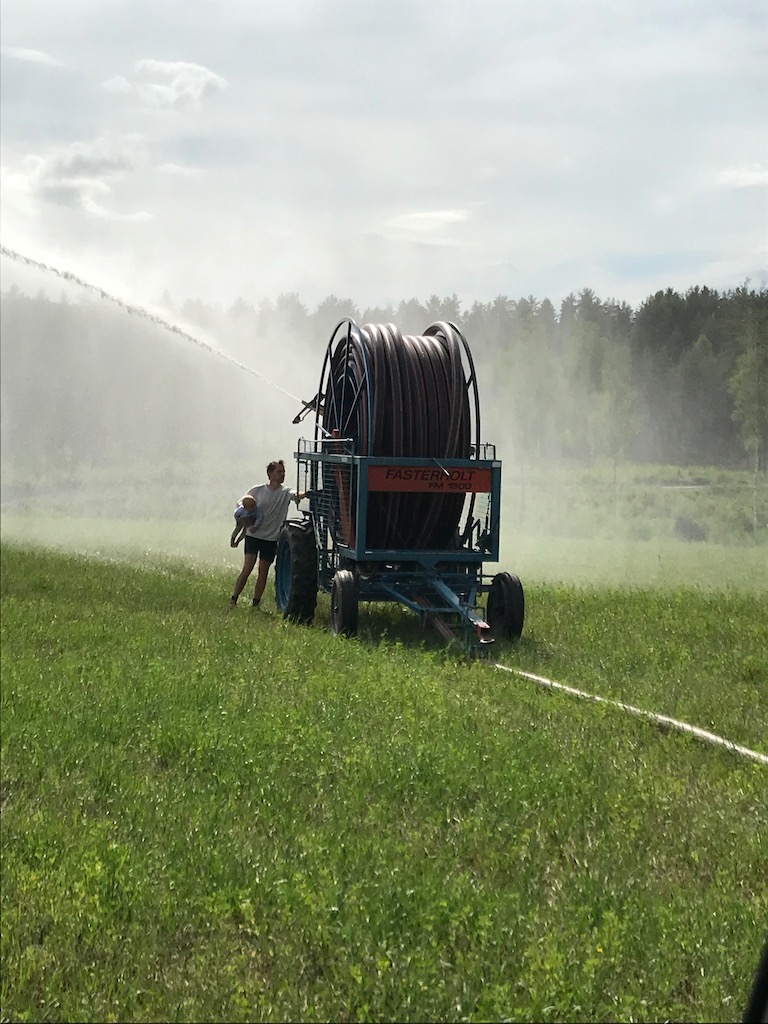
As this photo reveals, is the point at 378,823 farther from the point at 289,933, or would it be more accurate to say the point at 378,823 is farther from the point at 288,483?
the point at 288,483

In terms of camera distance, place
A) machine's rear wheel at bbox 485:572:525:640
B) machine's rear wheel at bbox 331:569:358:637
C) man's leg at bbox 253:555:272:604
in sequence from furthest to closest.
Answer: man's leg at bbox 253:555:272:604 < machine's rear wheel at bbox 485:572:525:640 < machine's rear wheel at bbox 331:569:358:637

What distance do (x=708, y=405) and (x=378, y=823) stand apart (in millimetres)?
44969

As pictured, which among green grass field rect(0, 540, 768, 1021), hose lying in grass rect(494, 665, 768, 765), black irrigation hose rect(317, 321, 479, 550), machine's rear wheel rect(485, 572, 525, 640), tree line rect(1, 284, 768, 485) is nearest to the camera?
green grass field rect(0, 540, 768, 1021)

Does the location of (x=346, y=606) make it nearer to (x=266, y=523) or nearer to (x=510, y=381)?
(x=266, y=523)

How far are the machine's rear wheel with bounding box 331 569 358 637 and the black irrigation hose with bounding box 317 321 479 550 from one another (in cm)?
100

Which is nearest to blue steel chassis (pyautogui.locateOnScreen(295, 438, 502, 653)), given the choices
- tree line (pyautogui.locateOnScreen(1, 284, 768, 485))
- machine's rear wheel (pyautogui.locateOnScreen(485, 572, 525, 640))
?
machine's rear wheel (pyautogui.locateOnScreen(485, 572, 525, 640))

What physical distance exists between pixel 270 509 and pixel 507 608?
3.64 metres

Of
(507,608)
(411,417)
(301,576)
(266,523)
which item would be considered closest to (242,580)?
(266,523)

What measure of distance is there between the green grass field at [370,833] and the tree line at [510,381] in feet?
65.5

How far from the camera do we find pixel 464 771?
22.0 ft

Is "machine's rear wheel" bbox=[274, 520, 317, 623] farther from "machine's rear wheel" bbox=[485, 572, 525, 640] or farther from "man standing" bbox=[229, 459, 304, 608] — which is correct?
"machine's rear wheel" bbox=[485, 572, 525, 640]

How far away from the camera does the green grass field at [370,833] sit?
4.27 metres

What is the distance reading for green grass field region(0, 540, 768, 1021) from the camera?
14.0 feet

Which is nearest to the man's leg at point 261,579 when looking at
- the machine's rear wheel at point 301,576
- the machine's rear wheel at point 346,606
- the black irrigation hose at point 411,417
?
the machine's rear wheel at point 301,576
